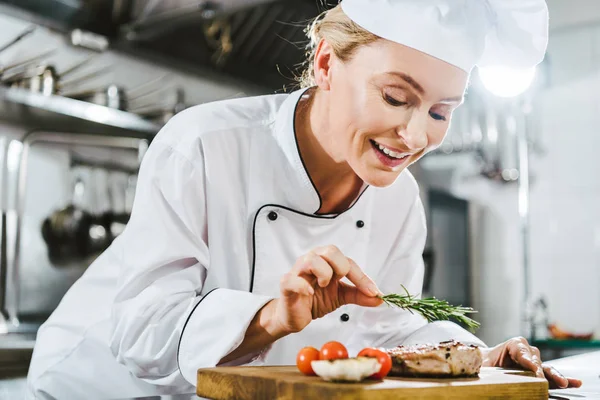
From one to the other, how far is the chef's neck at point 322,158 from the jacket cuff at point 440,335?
341 mm

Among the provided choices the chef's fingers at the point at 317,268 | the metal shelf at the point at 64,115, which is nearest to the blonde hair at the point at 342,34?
the chef's fingers at the point at 317,268

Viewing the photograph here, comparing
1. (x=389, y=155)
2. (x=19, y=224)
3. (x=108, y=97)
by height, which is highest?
(x=108, y=97)

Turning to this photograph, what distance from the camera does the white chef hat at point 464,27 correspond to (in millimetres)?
1234

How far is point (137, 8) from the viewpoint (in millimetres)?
3559

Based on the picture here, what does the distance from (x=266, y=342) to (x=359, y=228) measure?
486mm

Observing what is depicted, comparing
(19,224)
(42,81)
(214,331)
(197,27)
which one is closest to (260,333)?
(214,331)

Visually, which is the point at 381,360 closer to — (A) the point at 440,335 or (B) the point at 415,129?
(B) the point at 415,129

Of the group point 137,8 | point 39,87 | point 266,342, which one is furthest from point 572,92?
point 266,342

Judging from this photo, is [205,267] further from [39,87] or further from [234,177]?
[39,87]

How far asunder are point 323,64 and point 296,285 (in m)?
0.56

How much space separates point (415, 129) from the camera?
1227 millimetres

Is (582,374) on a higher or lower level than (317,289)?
lower

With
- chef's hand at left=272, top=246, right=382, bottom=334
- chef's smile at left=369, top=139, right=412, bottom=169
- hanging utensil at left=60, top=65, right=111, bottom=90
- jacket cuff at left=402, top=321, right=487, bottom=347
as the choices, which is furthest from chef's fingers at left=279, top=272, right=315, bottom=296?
hanging utensil at left=60, top=65, right=111, bottom=90

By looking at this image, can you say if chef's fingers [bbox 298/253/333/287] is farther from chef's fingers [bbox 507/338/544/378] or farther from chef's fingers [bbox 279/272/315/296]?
chef's fingers [bbox 507/338/544/378]
